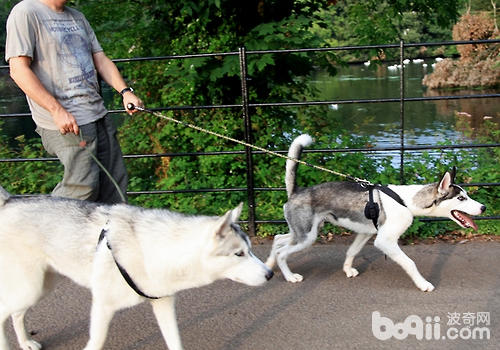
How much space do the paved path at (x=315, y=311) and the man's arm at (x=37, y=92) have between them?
1.48 metres

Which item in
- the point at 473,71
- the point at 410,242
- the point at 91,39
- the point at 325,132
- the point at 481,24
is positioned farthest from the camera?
the point at 481,24

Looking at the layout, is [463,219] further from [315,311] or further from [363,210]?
[315,311]

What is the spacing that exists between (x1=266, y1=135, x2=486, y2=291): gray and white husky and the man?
5.27ft

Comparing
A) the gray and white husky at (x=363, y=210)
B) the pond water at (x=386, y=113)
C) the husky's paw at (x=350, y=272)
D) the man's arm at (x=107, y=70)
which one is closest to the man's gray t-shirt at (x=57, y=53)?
the man's arm at (x=107, y=70)

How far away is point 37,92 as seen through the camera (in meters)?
3.54

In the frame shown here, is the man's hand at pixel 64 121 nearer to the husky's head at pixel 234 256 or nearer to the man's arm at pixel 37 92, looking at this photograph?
the man's arm at pixel 37 92

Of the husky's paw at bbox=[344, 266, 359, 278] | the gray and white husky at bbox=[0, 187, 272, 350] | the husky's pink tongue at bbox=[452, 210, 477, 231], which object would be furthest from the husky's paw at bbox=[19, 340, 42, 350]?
the husky's pink tongue at bbox=[452, 210, 477, 231]

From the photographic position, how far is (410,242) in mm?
5398

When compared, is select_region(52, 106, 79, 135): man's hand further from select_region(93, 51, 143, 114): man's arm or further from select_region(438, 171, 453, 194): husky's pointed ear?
select_region(438, 171, 453, 194): husky's pointed ear

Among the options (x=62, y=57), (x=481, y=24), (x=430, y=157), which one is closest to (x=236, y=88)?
(x=430, y=157)

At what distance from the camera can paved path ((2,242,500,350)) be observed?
143 inches

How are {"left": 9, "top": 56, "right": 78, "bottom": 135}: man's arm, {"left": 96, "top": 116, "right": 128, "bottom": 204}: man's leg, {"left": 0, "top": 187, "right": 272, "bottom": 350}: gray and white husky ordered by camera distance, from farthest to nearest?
{"left": 96, "top": 116, "right": 128, "bottom": 204}: man's leg
{"left": 9, "top": 56, "right": 78, "bottom": 135}: man's arm
{"left": 0, "top": 187, "right": 272, "bottom": 350}: gray and white husky

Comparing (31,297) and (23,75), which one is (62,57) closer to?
(23,75)

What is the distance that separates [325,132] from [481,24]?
67.7 feet
